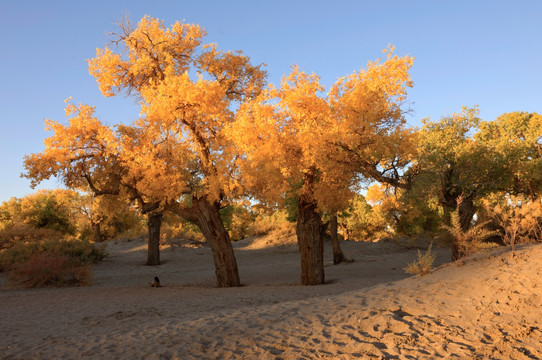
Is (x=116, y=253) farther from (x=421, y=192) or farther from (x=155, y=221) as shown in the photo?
(x=421, y=192)

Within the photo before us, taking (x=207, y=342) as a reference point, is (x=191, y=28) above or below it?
above

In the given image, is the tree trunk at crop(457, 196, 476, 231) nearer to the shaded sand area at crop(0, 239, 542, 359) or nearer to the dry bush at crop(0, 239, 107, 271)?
the shaded sand area at crop(0, 239, 542, 359)

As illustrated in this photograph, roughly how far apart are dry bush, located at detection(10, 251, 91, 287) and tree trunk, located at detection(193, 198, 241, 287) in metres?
6.41

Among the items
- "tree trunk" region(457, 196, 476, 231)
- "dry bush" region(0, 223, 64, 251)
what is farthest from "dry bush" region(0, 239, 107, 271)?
"tree trunk" region(457, 196, 476, 231)

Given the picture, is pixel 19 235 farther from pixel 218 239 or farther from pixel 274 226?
pixel 274 226

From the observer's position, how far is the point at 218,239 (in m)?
17.1

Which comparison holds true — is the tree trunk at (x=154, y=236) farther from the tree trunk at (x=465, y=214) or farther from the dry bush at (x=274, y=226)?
the tree trunk at (x=465, y=214)

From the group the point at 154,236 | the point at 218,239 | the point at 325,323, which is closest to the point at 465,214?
the point at 218,239

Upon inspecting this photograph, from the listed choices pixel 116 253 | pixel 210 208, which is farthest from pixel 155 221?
pixel 210 208

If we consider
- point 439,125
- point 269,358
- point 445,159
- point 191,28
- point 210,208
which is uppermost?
point 191,28

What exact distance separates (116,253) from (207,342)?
97.3 feet

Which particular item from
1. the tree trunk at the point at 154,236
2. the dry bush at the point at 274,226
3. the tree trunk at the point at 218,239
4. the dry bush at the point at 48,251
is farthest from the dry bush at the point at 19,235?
the dry bush at the point at 274,226

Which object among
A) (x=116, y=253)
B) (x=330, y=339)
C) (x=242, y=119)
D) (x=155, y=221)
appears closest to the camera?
(x=330, y=339)

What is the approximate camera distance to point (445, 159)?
67.5ft
